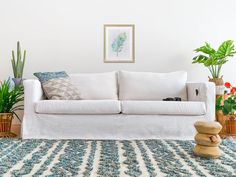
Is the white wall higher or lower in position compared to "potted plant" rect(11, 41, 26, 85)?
higher

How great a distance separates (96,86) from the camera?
3.74 metres

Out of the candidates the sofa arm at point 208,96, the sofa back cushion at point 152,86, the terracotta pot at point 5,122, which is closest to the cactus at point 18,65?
the terracotta pot at point 5,122

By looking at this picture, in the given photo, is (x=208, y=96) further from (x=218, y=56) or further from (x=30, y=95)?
(x=30, y=95)

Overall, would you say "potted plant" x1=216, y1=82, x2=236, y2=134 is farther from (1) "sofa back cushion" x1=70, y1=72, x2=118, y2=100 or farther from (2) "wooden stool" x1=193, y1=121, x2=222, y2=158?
(2) "wooden stool" x1=193, y1=121, x2=222, y2=158

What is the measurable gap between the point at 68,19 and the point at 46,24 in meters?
0.31

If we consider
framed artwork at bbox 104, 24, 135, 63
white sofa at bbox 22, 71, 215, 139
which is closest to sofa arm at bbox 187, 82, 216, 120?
white sofa at bbox 22, 71, 215, 139

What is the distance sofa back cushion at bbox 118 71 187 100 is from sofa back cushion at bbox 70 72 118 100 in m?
0.12

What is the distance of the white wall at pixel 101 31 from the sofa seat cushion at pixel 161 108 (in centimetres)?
125

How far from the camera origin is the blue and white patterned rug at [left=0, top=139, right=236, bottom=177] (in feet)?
6.04

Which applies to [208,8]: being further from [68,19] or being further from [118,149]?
[118,149]

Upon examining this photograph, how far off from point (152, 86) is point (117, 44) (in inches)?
35.9

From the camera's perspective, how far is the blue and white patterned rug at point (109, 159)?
1841mm

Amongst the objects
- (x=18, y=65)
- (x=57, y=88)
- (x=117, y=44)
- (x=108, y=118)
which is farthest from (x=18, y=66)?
(x=108, y=118)

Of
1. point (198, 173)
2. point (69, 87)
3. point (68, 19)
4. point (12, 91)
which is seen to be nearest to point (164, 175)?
point (198, 173)
